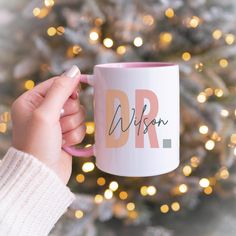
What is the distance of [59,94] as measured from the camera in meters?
0.67

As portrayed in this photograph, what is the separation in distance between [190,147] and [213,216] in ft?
1.25

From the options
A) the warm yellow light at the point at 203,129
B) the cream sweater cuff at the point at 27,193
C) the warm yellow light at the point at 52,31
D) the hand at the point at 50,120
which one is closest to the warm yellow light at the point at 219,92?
the warm yellow light at the point at 203,129

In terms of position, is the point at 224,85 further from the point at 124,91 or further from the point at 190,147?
Answer: the point at 124,91

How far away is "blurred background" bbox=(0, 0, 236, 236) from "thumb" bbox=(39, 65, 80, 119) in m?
0.53

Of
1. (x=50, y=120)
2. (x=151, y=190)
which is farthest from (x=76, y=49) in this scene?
(x=50, y=120)

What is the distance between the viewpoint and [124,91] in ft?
1.99

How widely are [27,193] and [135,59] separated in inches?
29.7

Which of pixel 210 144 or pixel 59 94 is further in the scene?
pixel 210 144

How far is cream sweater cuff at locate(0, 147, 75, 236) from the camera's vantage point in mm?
605

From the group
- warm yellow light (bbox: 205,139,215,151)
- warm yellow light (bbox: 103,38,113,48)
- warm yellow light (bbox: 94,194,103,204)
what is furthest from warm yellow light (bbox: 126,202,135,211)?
warm yellow light (bbox: 103,38,113,48)

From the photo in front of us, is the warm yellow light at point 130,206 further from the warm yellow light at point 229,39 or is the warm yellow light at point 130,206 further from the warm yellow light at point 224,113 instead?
the warm yellow light at point 229,39

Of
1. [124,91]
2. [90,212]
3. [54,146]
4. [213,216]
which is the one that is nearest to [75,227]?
[90,212]

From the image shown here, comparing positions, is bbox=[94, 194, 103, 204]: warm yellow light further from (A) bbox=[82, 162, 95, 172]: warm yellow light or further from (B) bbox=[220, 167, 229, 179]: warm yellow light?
(B) bbox=[220, 167, 229, 179]: warm yellow light

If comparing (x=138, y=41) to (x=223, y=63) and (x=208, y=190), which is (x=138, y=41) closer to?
(x=223, y=63)
